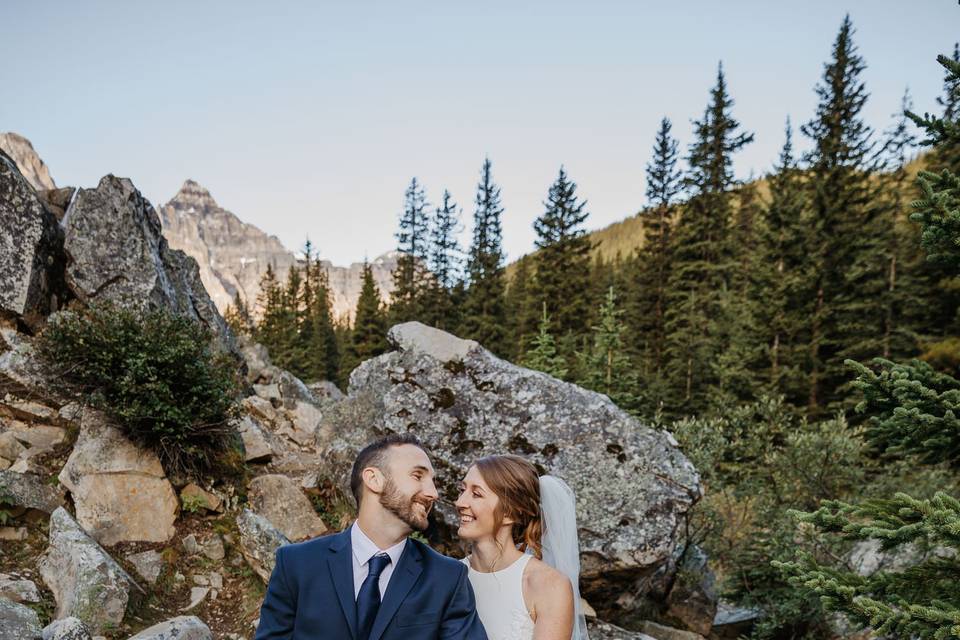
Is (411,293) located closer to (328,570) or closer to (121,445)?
(121,445)

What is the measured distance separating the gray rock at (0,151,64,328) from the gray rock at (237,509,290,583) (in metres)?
6.42

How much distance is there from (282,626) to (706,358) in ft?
76.1

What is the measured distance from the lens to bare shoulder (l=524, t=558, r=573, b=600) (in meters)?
3.28

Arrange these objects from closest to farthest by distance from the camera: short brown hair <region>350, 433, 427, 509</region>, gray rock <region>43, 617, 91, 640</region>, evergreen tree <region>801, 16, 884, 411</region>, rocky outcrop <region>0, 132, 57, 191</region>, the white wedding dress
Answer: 1. short brown hair <region>350, 433, 427, 509</region>
2. the white wedding dress
3. gray rock <region>43, 617, 91, 640</region>
4. evergreen tree <region>801, 16, 884, 411</region>
5. rocky outcrop <region>0, 132, 57, 191</region>

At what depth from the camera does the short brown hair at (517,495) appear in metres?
3.53

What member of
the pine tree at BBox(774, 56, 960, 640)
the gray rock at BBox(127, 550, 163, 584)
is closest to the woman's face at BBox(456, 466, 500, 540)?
the pine tree at BBox(774, 56, 960, 640)

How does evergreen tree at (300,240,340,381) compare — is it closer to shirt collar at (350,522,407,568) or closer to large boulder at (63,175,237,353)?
large boulder at (63,175,237,353)

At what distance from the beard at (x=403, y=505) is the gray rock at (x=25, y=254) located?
973 cm

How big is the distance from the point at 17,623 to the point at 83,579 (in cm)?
105

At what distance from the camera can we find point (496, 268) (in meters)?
39.4

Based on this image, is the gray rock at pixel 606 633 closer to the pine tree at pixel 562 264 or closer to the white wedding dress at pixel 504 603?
the white wedding dress at pixel 504 603

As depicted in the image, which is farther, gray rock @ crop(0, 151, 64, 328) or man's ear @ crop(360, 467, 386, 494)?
gray rock @ crop(0, 151, 64, 328)

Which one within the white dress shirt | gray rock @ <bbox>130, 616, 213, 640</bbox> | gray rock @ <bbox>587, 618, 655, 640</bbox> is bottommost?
gray rock @ <bbox>587, 618, 655, 640</bbox>

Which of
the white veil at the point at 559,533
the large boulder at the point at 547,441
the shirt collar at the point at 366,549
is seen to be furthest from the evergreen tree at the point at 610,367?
the shirt collar at the point at 366,549
